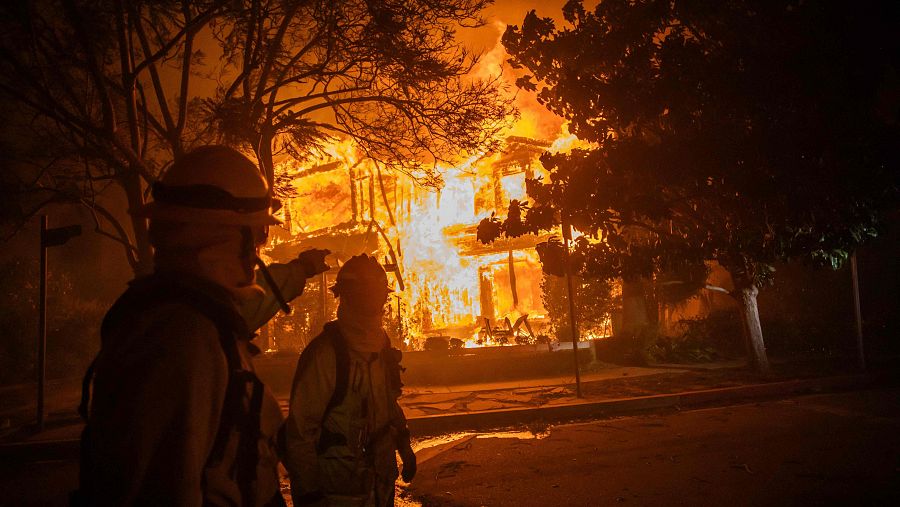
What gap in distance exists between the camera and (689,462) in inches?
231

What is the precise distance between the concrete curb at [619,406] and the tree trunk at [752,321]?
103cm

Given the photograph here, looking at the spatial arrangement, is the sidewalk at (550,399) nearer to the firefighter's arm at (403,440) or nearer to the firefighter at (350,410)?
the firefighter's arm at (403,440)

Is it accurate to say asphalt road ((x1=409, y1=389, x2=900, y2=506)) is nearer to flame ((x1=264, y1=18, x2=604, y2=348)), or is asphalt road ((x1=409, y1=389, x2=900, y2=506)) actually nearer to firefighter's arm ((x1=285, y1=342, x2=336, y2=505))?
firefighter's arm ((x1=285, y1=342, x2=336, y2=505))

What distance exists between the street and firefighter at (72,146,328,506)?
13.6ft

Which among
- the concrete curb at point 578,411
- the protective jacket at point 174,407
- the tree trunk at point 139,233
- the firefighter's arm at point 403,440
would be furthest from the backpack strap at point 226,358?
the tree trunk at point 139,233

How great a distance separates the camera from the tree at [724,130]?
7.92 metres

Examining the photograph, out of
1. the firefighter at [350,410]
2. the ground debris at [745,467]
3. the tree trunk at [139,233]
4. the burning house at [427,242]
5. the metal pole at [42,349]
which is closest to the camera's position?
the firefighter at [350,410]

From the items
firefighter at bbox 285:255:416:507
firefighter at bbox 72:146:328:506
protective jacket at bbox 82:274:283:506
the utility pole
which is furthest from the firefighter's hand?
the utility pole

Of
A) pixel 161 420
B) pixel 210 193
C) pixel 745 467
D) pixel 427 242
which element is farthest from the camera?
pixel 427 242

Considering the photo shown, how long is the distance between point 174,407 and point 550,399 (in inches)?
373

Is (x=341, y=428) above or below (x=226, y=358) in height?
below

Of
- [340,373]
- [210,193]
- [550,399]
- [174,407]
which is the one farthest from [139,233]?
[174,407]

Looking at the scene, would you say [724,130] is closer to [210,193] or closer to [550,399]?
[550,399]

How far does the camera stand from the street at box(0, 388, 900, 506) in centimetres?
492
